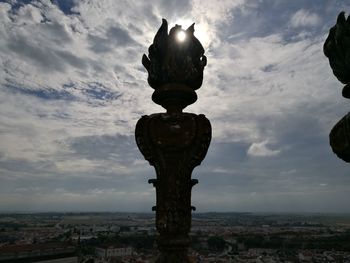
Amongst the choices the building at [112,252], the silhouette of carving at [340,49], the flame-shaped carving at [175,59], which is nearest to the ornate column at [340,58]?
the silhouette of carving at [340,49]

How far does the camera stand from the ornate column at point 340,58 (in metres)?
1.49

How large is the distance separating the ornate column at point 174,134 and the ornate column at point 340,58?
1.33 meters

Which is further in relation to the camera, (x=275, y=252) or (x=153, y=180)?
(x=275, y=252)

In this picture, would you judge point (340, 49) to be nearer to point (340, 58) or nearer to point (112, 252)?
point (340, 58)

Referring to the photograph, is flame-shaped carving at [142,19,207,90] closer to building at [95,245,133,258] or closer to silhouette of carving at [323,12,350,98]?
silhouette of carving at [323,12,350,98]

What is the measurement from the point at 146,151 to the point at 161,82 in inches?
24.6

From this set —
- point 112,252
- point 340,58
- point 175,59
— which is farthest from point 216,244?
point 340,58

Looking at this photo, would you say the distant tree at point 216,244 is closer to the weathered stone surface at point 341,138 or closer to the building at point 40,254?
the building at point 40,254

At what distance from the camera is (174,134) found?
9.52 ft

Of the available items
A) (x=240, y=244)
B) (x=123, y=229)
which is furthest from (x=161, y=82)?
(x=123, y=229)

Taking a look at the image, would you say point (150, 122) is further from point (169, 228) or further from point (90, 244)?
point (90, 244)

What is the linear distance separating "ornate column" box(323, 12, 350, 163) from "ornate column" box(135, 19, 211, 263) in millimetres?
1328

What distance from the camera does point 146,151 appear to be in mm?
2945

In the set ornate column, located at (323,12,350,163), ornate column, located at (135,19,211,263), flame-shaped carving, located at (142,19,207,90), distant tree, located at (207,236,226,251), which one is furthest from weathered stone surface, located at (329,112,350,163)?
distant tree, located at (207,236,226,251)
